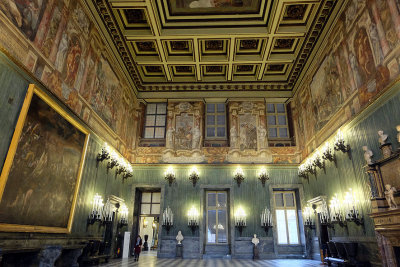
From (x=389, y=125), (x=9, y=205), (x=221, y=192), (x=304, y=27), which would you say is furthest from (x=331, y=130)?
(x=9, y=205)

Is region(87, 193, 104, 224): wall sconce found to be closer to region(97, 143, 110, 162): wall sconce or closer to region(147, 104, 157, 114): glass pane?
region(97, 143, 110, 162): wall sconce

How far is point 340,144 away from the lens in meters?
8.64

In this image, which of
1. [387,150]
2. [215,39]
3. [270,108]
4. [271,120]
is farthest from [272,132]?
[387,150]

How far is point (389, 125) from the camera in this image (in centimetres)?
651

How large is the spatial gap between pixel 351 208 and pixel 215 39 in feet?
28.6

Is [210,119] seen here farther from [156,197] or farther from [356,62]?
[356,62]

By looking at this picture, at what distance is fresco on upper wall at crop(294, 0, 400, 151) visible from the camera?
21.8 ft

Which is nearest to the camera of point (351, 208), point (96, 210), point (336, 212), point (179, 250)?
point (351, 208)

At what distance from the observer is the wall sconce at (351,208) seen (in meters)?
7.70

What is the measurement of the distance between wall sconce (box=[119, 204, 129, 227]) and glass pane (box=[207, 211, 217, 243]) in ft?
13.1

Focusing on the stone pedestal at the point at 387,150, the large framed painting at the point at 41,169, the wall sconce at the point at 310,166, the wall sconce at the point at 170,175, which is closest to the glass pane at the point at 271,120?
the wall sconce at the point at 310,166

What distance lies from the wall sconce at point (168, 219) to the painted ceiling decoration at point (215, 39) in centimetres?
701

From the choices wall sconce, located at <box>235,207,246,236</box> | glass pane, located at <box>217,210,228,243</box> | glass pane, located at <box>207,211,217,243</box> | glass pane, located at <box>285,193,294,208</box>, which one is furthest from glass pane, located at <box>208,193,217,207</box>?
glass pane, located at <box>285,193,294,208</box>

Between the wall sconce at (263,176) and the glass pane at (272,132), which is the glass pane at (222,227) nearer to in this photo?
the wall sconce at (263,176)
